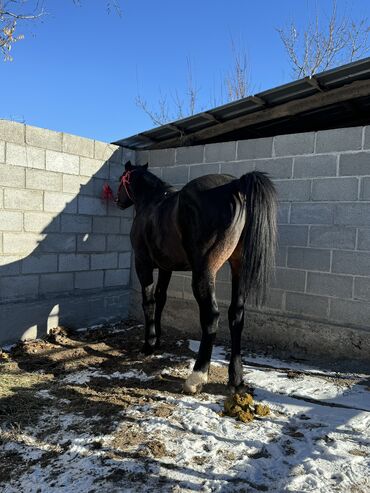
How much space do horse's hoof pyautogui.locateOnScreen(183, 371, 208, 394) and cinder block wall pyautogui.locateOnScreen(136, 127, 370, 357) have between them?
1.49m

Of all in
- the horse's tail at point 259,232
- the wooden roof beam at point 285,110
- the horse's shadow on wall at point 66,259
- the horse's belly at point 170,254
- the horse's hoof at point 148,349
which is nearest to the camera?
the horse's tail at point 259,232

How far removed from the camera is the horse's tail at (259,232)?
303cm

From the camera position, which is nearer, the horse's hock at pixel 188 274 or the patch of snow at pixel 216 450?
the patch of snow at pixel 216 450

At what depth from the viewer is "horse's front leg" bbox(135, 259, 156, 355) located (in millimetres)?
4227

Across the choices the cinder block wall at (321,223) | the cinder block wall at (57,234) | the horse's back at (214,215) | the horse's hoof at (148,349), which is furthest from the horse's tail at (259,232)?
the cinder block wall at (57,234)

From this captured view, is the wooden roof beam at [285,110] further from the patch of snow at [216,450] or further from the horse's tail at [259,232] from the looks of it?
the patch of snow at [216,450]

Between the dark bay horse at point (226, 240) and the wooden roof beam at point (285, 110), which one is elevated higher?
the wooden roof beam at point (285, 110)

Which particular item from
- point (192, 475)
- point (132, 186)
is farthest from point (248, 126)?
point (192, 475)

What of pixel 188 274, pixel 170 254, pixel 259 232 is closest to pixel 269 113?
pixel 188 274

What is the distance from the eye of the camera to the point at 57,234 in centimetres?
490

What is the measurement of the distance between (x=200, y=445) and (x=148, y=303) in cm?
207

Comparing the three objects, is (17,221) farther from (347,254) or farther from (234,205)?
(347,254)

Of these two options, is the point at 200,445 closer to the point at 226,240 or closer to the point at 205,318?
the point at 205,318

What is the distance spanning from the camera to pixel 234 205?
10.3 feet
